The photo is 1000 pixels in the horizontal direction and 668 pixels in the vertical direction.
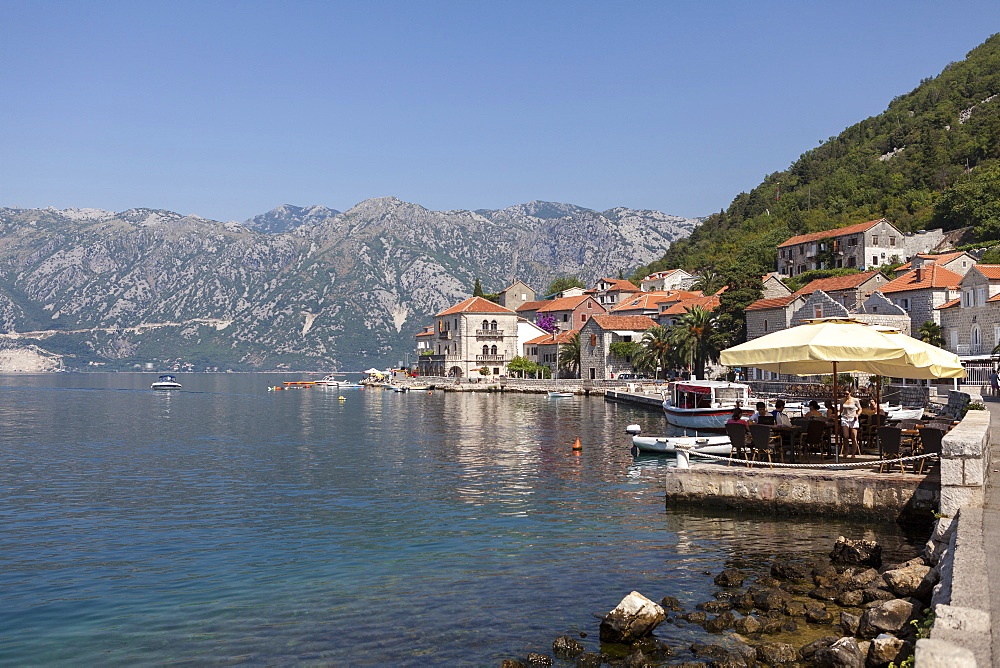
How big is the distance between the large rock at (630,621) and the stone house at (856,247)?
9348 centimetres

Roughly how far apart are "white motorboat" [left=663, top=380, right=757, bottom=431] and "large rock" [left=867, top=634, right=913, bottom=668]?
30528 millimetres

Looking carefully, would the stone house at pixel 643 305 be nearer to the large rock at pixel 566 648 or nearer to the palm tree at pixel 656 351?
the palm tree at pixel 656 351

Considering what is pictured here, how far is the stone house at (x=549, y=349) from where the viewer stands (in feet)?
359

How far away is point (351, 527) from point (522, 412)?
46051 mm

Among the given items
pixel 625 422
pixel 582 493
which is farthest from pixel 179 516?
pixel 625 422

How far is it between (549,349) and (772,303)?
48563 millimetres

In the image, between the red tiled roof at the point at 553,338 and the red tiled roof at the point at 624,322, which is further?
the red tiled roof at the point at 553,338

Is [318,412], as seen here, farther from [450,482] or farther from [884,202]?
[884,202]

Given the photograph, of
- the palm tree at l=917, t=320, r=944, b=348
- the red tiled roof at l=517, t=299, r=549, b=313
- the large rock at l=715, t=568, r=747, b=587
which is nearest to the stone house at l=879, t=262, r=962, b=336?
the palm tree at l=917, t=320, r=944, b=348

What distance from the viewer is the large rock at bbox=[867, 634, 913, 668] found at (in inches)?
349

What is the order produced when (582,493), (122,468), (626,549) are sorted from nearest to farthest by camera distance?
1. (626,549)
2. (582,493)
3. (122,468)

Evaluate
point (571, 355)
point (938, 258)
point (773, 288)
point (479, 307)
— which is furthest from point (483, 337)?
point (938, 258)

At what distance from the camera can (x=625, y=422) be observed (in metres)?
52.7

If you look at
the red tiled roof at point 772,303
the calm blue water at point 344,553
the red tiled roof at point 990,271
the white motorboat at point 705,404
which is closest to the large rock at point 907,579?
the calm blue water at point 344,553
